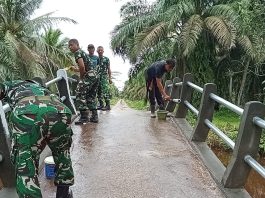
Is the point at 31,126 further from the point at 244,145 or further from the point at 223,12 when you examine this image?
the point at 223,12

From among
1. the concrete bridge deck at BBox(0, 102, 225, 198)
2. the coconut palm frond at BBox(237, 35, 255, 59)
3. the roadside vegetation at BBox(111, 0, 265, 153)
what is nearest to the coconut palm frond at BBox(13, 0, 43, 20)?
the roadside vegetation at BBox(111, 0, 265, 153)

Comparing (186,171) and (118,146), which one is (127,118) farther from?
(186,171)

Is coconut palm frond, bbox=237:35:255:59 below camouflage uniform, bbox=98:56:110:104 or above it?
above

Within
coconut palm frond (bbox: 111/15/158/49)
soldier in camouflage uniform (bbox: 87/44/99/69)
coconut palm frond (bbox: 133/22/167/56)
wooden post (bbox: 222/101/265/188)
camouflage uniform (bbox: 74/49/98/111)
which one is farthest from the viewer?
coconut palm frond (bbox: 111/15/158/49)

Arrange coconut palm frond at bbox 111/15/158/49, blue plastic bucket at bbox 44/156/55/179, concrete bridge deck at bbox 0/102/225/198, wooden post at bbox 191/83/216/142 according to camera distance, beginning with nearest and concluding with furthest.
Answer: concrete bridge deck at bbox 0/102/225/198
blue plastic bucket at bbox 44/156/55/179
wooden post at bbox 191/83/216/142
coconut palm frond at bbox 111/15/158/49

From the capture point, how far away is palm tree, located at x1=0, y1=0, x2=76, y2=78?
18.6 meters

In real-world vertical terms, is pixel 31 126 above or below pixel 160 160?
above

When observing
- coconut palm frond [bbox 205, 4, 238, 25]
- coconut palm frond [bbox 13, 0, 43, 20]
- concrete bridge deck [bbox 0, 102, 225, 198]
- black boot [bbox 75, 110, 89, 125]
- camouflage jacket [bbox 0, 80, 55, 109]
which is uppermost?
coconut palm frond [bbox 205, 4, 238, 25]

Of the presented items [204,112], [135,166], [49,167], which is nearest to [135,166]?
[135,166]

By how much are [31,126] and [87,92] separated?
487 cm

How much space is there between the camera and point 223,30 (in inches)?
672

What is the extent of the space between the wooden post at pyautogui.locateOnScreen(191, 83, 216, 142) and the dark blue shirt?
267cm

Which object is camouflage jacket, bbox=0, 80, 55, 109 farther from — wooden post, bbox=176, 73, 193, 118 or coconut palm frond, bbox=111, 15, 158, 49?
coconut palm frond, bbox=111, 15, 158, 49

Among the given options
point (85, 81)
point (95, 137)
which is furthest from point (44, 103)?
point (85, 81)
